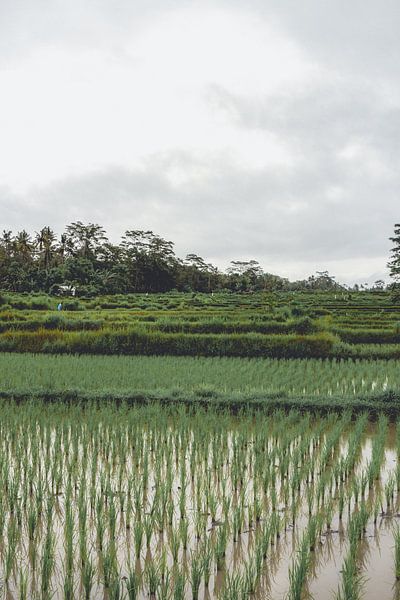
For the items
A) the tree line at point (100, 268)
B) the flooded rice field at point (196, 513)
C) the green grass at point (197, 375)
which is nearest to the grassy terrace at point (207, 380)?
the green grass at point (197, 375)

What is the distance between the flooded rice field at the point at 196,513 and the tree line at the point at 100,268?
3527cm

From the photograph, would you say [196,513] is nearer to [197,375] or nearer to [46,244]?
[197,375]

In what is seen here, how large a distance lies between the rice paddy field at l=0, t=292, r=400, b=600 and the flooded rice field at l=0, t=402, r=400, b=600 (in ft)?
0.05

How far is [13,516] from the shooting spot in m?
3.75

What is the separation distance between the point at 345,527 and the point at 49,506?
203 centimetres

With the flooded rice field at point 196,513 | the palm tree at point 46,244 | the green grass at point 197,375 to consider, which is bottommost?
the flooded rice field at point 196,513

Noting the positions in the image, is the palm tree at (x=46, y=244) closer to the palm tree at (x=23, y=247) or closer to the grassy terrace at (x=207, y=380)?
the palm tree at (x=23, y=247)

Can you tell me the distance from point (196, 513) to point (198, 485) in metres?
0.33

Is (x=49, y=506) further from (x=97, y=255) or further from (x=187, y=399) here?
(x=97, y=255)

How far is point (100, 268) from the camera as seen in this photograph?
50031 mm

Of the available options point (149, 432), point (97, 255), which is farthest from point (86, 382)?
point (97, 255)

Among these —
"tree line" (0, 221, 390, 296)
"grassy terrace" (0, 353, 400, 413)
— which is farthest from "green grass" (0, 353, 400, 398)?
"tree line" (0, 221, 390, 296)

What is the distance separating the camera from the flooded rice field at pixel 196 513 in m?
2.93

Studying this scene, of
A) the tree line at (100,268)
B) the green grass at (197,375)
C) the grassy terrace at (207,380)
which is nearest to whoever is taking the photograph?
the grassy terrace at (207,380)
